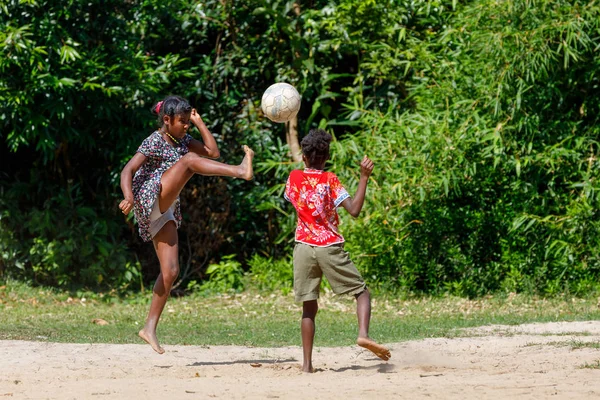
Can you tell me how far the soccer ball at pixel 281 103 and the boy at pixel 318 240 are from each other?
1.92 feet

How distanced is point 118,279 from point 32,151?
182 cm

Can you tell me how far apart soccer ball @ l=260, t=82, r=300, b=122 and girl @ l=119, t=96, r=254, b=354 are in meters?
0.51

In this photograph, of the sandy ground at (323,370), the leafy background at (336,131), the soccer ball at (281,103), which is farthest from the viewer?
the leafy background at (336,131)

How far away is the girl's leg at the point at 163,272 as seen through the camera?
19.4ft

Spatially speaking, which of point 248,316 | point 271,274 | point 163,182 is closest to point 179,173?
point 163,182

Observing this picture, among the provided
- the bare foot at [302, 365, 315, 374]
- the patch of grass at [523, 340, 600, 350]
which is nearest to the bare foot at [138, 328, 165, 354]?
the bare foot at [302, 365, 315, 374]

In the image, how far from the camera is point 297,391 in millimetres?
4785

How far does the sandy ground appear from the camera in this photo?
4.75 meters

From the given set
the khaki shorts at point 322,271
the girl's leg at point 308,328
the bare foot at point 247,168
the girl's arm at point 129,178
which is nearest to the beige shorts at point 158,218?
the girl's arm at point 129,178

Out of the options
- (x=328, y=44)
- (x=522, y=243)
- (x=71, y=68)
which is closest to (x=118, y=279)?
(x=71, y=68)

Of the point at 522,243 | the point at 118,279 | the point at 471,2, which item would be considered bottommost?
the point at 118,279

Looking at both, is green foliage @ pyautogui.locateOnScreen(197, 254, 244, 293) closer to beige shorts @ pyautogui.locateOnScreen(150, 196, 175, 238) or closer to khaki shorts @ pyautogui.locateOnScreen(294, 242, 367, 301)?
beige shorts @ pyautogui.locateOnScreen(150, 196, 175, 238)

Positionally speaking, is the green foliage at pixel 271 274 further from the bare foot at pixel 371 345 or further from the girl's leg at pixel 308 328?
the bare foot at pixel 371 345

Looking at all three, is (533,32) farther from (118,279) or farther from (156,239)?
(118,279)
